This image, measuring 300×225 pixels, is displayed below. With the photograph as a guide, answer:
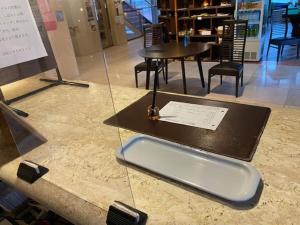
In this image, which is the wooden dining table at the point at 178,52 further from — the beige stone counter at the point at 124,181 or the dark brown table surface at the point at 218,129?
the beige stone counter at the point at 124,181

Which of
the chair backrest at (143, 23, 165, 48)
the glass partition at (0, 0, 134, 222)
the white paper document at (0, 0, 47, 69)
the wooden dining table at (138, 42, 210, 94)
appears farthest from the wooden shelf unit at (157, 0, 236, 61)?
the white paper document at (0, 0, 47, 69)

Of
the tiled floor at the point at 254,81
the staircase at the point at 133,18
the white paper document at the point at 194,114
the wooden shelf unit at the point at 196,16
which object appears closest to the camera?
the white paper document at the point at 194,114

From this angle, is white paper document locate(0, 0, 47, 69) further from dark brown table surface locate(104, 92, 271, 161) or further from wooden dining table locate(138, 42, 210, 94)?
wooden dining table locate(138, 42, 210, 94)

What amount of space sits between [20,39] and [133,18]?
9.21 m

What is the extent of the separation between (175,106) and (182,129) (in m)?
0.26

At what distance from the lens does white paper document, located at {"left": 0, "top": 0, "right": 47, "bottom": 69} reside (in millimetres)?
954

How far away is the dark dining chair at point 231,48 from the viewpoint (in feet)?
11.6

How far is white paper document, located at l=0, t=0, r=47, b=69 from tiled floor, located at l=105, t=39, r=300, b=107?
2946 millimetres

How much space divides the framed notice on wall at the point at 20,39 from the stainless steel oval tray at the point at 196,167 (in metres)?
0.61

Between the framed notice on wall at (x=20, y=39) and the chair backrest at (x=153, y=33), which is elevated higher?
the framed notice on wall at (x=20, y=39)

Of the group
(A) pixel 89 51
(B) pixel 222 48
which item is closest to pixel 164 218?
(A) pixel 89 51

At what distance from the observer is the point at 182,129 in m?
1.07

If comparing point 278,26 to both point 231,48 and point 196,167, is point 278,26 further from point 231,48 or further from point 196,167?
point 196,167

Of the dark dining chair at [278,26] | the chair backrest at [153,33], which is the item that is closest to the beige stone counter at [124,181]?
the chair backrest at [153,33]
